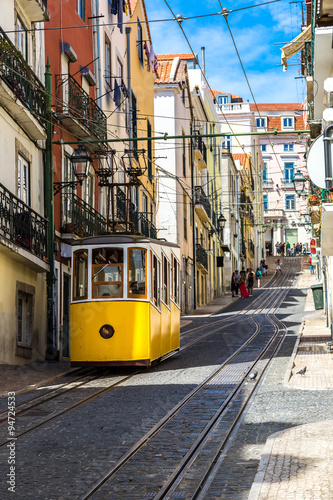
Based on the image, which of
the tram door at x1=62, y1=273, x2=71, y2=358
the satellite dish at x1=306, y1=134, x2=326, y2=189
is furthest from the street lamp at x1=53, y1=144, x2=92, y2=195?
the satellite dish at x1=306, y1=134, x2=326, y2=189

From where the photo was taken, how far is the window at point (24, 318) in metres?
18.2

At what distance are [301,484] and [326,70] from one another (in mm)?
15071

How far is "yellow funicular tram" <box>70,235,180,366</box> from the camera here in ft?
50.9

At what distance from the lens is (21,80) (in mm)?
17875

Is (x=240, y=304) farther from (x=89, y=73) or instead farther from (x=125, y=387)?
(x=125, y=387)

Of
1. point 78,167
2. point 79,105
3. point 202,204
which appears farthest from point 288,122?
point 78,167

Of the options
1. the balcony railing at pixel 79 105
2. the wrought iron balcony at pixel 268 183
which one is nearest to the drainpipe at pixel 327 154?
the balcony railing at pixel 79 105

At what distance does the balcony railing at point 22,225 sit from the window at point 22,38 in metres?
3.76

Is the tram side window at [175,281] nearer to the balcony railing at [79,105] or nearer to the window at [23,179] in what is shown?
the window at [23,179]

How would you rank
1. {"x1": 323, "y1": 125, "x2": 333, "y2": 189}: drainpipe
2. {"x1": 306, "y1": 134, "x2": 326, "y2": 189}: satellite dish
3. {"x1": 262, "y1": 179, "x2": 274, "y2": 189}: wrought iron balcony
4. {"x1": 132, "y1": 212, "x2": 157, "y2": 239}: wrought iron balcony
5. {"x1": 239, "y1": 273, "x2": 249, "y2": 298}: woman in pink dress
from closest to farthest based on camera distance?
{"x1": 323, "y1": 125, "x2": 333, "y2": 189}: drainpipe < {"x1": 306, "y1": 134, "x2": 326, "y2": 189}: satellite dish < {"x1": 132, "y1": 212, "x2": 157, "y2": 239}: wrought iron balcony < {"x1": 239, "y1": 273, "x2": 249, "y2": 298}: woman in pink dress < {"x1": 262, "y1": 179, "x2": 274, "y2": 189}: wrought iron balcony

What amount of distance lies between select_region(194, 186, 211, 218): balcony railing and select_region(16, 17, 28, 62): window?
82.8 feet

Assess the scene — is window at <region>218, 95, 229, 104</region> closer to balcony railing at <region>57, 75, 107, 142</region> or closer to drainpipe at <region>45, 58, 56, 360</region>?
balcony railing at <region>57, 75, 107, 142</region>

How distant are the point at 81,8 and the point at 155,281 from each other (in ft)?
39.1

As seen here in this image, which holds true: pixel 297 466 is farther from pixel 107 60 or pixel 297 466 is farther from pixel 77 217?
pixel 107 60
